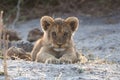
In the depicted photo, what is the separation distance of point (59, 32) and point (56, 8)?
32.8 feet

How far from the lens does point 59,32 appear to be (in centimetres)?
784

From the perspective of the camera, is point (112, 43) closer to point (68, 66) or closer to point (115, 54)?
point (115, 54)

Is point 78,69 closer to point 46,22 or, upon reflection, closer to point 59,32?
point 59,32

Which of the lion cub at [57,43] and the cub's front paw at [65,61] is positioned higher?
the lion cub at [57,43]

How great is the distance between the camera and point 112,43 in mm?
11516

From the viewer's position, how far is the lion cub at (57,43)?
7.80 metres

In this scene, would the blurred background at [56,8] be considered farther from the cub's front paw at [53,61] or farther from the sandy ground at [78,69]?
the cub's front paw at [53,61]

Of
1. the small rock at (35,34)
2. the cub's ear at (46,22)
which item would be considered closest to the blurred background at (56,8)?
the small rock at (35,34)

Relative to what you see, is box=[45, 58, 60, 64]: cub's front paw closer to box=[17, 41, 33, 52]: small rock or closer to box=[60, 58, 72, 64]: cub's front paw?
box=[60, 58, 72, 64]: cub's front paw

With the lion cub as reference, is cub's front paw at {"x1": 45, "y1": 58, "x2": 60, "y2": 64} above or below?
below

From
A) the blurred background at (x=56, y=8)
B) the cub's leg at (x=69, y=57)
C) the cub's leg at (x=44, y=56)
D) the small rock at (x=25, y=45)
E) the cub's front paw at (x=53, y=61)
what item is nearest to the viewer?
the cub's front paw at (x=53, y=61)

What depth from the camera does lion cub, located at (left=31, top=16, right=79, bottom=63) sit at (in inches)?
307

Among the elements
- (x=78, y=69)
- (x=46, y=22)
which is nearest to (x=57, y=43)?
(x=46, y=22)

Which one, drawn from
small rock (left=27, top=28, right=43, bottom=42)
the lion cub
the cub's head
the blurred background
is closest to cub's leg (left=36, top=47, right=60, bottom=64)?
the lion cub
